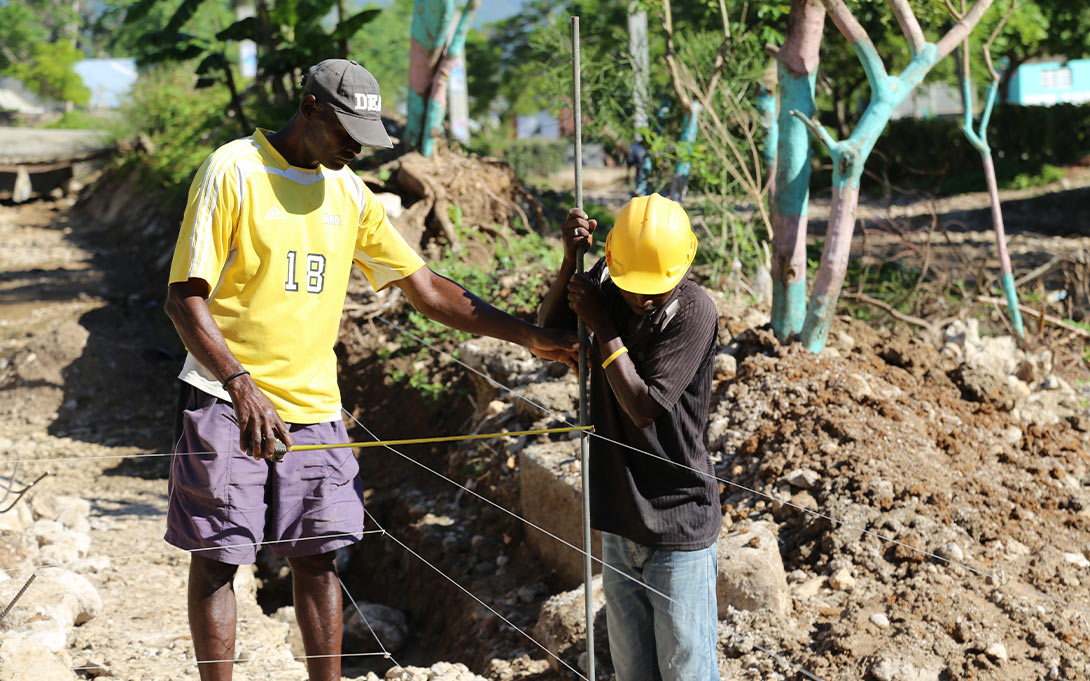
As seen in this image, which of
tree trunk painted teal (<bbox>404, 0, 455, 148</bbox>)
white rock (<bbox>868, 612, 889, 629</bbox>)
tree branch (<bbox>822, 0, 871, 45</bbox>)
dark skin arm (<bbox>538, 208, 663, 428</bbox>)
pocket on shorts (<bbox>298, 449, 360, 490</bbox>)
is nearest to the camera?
dark skin arm (<bbox>538, 208, 663, 428</bbox>)

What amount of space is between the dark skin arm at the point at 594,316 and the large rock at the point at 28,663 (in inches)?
72.1

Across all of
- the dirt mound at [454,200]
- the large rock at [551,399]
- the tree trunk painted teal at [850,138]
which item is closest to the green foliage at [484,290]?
the dirt mound at [454,200]

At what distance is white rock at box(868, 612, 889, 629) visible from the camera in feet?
11.4

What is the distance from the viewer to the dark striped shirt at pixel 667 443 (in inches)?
99.3

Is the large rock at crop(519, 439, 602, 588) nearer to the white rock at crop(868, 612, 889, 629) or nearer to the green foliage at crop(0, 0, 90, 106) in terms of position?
the white rock at crop(868, 612, 889, 629)

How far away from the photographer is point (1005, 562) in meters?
3.80

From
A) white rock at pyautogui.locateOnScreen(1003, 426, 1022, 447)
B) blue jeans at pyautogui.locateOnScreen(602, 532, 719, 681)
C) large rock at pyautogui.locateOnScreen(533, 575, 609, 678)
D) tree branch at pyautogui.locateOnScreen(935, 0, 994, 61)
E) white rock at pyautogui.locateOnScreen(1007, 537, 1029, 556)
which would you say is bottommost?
large rock at pyautogui.locateOnScreen(533, 575, 609, 678)

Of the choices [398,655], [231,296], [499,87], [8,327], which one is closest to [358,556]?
[398,655]

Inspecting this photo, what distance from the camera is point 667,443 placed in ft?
8.49

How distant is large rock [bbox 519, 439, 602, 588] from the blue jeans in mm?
1573

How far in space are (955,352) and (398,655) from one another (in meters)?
3.36

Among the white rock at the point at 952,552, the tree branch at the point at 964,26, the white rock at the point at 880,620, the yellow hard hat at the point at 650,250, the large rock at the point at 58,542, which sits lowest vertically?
the large rock at the point at 58,542

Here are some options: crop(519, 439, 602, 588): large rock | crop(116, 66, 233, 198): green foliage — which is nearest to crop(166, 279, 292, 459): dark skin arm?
crop(519, 439, 602, 588): large rock

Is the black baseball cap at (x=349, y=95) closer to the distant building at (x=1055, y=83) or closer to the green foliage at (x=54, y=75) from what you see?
the distant building at (x=1055, y=83)
